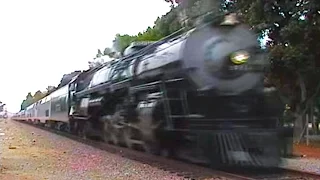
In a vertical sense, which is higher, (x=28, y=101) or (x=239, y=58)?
(x=28, y=101)

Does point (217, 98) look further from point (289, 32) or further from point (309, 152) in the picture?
point (289, 32)

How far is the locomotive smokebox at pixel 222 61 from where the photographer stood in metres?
10.2

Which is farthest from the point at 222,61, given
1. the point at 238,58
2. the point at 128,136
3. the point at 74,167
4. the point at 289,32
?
the point at 289,32

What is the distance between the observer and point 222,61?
10328 millimetres

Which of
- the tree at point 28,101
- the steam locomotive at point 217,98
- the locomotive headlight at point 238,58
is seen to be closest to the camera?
the steam locomotive at point 217,98

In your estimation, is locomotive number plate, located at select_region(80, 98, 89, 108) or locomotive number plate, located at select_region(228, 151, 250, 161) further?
locomotive number plate, located at select_region(80, 98, 89, 108)

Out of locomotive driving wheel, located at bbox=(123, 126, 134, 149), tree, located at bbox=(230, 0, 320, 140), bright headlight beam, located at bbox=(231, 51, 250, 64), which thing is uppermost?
tree, located at bbox=(230, 0, 320, 140)

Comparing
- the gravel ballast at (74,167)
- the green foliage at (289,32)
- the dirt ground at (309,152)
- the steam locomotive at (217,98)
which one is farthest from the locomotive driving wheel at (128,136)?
the green foliage at (289,32)

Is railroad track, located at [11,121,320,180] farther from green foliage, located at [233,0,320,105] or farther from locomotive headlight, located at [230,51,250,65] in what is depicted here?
green foliage, located at [233,0,320,105]

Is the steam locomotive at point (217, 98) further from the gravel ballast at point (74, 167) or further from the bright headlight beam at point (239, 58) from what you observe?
the gravel ballast at point (74, 167)

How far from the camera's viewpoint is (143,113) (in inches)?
498

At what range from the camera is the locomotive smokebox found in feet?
33.5

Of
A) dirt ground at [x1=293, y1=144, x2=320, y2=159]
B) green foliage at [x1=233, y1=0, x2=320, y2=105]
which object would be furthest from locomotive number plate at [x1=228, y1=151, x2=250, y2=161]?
green foliage at [x1=233, y1=0, x2=320, y2=105]

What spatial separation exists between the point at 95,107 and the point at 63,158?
15.6 ft
